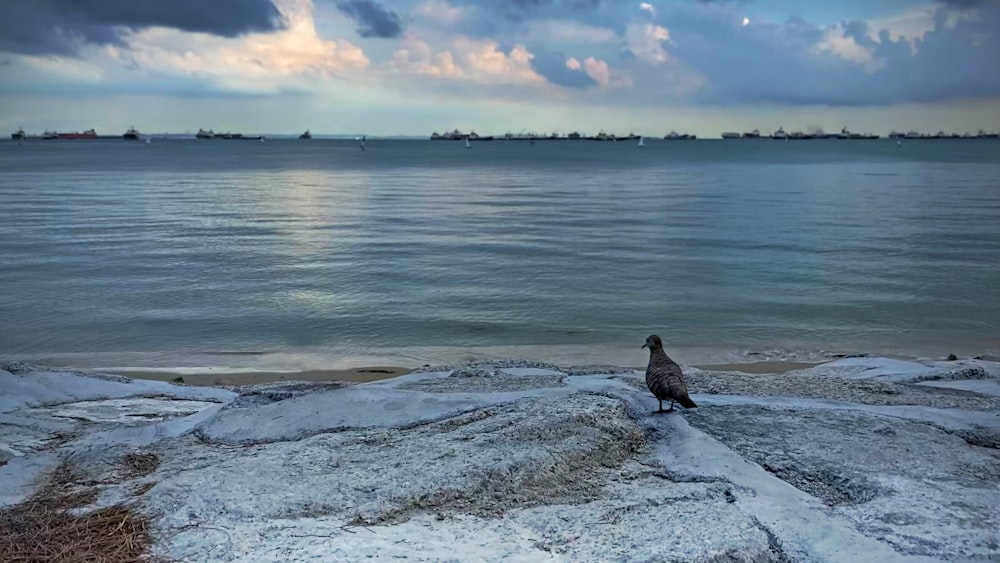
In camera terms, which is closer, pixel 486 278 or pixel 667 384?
pixel 667 384

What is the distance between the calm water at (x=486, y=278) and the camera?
14.5 m

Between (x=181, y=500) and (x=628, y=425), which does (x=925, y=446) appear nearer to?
(x=628, y=425)

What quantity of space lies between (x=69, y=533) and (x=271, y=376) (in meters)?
7.79

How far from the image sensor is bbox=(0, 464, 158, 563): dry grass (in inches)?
148

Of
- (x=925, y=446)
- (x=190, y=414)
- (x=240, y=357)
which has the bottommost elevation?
(x=240, y=357)

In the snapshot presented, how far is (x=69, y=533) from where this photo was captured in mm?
4039

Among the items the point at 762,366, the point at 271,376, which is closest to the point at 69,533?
the point at 271,376

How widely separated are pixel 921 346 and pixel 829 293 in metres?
4.37

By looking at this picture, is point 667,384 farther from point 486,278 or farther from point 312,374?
point 486,278

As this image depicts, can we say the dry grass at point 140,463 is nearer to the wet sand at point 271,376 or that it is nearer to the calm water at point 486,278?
the wet sand at point 271,376

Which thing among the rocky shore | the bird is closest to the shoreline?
the rocky shore

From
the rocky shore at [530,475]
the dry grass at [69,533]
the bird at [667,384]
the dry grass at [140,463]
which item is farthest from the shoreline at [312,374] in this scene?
the dry grass at [69,533]

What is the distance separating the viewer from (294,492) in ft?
15.0

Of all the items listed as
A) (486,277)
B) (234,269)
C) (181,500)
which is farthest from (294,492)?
(234,269)
